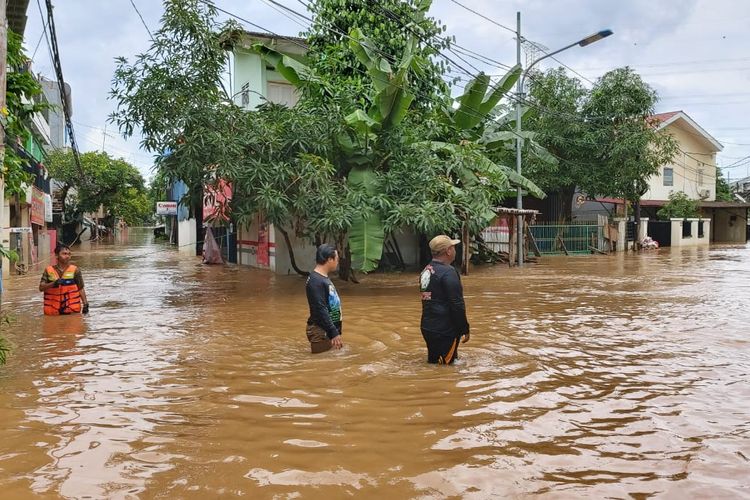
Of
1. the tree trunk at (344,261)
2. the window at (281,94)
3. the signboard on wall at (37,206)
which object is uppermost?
the window at (281,94)

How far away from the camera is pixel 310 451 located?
4441 millimetres

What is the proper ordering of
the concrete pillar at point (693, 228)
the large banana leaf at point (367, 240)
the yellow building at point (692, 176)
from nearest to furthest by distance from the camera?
the large banana leaf at point (367, 240) < the concrete pillar at point (693, 228) < the yellow building at point (692, 176)

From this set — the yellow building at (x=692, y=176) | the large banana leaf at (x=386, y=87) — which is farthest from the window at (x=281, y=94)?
the yellow building at (x=692, y=176)

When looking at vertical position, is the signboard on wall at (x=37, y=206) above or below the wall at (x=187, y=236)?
above

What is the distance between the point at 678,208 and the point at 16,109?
38.9 m

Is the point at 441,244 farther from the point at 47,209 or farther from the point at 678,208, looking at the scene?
the point at 678,208

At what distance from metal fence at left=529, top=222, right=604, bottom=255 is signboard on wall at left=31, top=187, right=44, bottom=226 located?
67.4ft

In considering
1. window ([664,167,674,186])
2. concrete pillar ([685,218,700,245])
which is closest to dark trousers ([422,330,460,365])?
concrete pillar ([685,218,700,245])

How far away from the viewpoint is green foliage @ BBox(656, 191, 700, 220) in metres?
38.9

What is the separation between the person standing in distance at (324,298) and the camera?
266 inches

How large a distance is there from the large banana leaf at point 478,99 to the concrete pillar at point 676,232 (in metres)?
21.7

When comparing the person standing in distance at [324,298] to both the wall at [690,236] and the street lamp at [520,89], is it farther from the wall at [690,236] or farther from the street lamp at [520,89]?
the wall at [690,236]

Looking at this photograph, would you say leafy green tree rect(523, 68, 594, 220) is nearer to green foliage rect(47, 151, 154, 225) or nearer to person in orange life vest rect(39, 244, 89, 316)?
person in orange life vest rect(39, 244, 89, 316)

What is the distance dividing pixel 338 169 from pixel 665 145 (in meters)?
20.7
